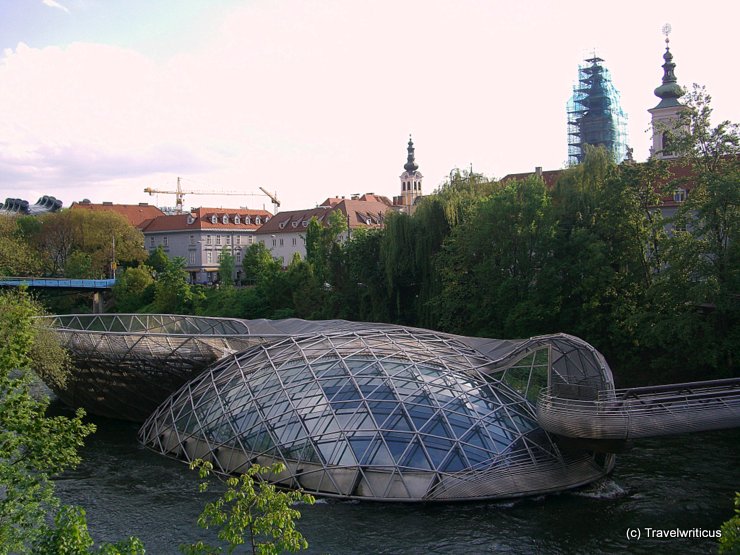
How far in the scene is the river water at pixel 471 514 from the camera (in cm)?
1959

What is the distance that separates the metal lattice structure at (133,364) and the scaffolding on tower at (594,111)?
83.7 meters

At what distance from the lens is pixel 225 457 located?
83.0ft

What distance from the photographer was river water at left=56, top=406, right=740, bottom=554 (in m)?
19.6

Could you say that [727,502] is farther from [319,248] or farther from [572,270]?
[319,248]

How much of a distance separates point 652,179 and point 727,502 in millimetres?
22793

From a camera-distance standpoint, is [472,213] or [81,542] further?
[472,213]

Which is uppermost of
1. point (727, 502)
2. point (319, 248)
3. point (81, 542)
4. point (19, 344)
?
point (319, 248)

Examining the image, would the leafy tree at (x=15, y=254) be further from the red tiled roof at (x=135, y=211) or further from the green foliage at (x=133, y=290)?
the red tiled roof at (x=135, y=211)

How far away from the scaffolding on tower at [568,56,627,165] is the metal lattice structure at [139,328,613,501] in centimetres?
8575

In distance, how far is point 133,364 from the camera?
3136 cm

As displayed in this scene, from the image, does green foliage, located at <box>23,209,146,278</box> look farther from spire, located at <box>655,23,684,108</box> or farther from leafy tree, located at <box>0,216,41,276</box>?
spire, located at <box>655,23,684,108</box>

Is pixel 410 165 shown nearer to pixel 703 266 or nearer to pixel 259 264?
pixel 259 264

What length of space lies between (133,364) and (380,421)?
13013 mm

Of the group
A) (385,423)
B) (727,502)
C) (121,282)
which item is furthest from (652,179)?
(121,282)
